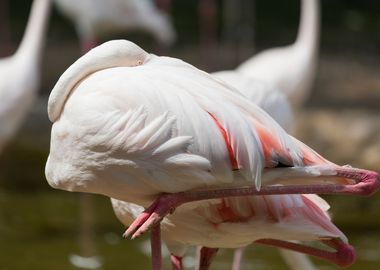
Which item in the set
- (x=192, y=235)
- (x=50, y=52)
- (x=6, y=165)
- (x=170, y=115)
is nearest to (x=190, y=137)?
(x=170, y=115)

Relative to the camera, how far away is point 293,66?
729cm

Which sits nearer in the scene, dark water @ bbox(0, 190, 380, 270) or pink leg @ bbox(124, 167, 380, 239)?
pink leg @ bbox(124, 167, 380, 239)

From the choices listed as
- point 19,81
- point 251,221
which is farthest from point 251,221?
point 19,81

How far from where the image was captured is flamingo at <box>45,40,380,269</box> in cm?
336

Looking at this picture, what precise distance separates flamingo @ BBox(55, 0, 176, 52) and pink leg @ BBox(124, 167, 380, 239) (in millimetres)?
6093

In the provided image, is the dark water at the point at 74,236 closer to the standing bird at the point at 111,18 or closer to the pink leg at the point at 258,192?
the standing bird at the point at 111,18

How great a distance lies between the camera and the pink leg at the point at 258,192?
340cm

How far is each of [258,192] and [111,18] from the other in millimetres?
6389

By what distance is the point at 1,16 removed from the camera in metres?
12.5

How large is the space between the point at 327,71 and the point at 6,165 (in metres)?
3.69

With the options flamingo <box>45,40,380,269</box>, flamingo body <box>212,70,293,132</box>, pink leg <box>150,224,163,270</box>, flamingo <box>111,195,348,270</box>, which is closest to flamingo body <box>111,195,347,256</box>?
flamingo <box>111,195,348,270</box>

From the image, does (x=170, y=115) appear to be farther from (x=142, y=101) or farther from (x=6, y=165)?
(x=6, y=165)

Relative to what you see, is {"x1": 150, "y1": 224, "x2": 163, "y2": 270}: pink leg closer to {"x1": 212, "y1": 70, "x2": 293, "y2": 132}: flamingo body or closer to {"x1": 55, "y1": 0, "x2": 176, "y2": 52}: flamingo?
{"x1": 212, "y1": 70, "x2": 293, "y2": 132}: flamingo body

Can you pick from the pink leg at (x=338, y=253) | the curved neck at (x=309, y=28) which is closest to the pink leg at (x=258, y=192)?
the pink leg at (x=338, y=253)
